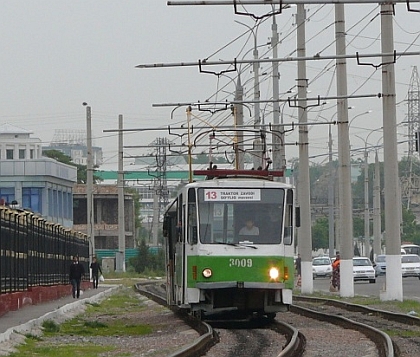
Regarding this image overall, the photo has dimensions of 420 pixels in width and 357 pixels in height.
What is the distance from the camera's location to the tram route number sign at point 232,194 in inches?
984

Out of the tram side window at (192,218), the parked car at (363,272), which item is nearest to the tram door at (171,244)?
the tram side window at (192,218)

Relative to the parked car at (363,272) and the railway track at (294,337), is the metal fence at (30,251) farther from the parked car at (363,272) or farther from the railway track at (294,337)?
the parked car at (363,272)

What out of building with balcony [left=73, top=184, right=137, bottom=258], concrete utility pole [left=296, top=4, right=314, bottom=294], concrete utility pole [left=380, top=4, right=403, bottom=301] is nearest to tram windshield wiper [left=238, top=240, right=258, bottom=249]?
concrete utility pole [left=380, top=4, right=403, bottom=301]

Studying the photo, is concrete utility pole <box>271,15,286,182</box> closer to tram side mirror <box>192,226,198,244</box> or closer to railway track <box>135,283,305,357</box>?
railway track <box>135,283,305,357</box>

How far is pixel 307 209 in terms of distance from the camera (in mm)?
45719

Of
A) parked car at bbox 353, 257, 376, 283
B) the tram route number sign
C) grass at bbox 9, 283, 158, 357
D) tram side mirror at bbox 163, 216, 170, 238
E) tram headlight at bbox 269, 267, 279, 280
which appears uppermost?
the tram route number sign

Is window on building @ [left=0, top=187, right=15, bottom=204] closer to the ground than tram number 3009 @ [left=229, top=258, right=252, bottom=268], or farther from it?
farther from it

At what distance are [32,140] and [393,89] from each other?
8726 centimetres

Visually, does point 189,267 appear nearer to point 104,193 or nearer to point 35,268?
point 35,268

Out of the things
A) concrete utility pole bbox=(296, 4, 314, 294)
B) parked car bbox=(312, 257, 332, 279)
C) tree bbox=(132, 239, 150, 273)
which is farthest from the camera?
tree bbox=(132, 239, 150, 273)

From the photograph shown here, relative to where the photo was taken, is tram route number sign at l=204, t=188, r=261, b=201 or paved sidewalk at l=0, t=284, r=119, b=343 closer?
paved sidewalk at l=0, t=284, r=119, b=343

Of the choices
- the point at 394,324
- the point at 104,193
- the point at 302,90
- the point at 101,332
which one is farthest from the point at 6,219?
the point at 104,193

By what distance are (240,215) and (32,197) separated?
66007 millimetres

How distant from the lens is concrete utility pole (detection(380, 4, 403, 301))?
3397 cm
